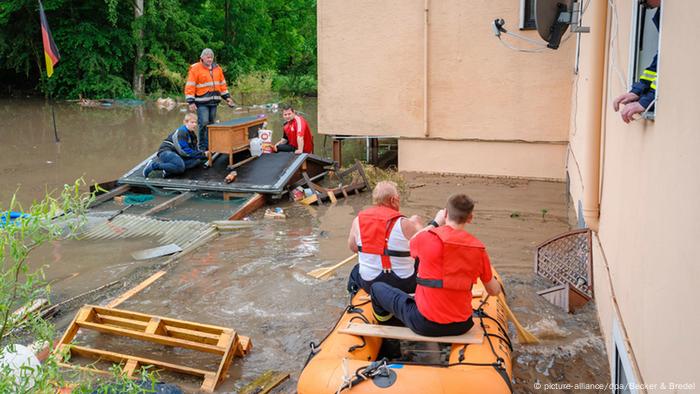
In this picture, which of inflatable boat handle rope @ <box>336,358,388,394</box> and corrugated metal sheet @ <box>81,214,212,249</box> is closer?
inflatable boat handle rope @ <box>336,358,388,394</box>

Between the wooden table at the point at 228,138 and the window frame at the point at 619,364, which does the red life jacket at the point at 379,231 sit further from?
the wooden table at the point at 228,138

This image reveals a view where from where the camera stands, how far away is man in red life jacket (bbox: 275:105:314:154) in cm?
1236

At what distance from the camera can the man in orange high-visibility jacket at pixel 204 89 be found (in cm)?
1162

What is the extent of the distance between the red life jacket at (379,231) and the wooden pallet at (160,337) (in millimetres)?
1306

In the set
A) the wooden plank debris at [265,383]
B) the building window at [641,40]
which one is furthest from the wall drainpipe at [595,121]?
the wooden plank debris at [265,383]

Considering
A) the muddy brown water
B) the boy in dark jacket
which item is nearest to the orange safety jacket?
the boy in dark jacket

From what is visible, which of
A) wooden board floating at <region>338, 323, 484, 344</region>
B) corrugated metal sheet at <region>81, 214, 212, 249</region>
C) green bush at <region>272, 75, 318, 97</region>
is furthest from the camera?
green bush at <region>272, 75, 318, 97</region>

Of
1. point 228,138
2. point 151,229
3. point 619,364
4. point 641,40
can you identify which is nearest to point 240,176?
point 228,138

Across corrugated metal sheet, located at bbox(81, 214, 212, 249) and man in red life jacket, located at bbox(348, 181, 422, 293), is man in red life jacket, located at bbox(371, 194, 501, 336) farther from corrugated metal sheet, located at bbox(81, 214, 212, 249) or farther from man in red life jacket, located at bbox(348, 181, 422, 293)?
corrugated metal sheet, located at bbox(81, 214, 212, 249)

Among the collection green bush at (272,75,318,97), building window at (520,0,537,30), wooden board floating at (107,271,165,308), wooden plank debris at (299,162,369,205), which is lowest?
wooden board floating at (107,271,165,308)

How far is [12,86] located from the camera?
30.8 metres

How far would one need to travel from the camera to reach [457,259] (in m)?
4.41

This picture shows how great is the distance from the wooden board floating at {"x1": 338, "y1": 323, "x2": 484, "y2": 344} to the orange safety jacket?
7676mm

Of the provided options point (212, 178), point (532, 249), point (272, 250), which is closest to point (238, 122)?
point (212, 178)
